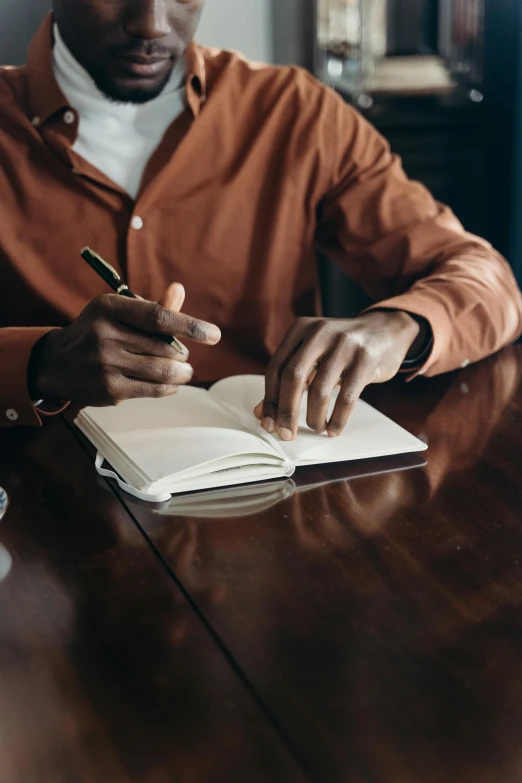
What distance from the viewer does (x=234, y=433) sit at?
106cm

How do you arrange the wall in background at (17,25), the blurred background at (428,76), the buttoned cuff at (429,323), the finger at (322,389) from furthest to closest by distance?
the blurred background at (428,76)
the wall in background at (17,25)
the buttoned cuff at (429,323)
the finger at (322,389)

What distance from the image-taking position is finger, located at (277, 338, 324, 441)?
108cm

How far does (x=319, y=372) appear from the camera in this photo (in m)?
1.11

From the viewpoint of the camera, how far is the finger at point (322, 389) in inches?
43.1

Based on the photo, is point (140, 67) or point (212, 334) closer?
point (212, 334)

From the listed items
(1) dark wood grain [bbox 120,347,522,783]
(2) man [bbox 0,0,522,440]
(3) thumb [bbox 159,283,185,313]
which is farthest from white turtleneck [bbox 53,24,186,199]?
(1) dark wood grain [bbox 120,347,522,783]

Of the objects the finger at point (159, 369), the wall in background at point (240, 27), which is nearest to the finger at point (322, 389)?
the finger at point (159, 369)

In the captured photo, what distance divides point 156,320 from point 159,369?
7 centimetres

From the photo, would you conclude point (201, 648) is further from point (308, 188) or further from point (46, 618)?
point (308, 188)

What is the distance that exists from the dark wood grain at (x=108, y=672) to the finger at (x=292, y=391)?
0.24 metres

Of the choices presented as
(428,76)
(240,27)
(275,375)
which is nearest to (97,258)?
(275,375)

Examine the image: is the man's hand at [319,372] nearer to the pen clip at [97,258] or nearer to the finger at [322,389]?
the finger at [322,389]

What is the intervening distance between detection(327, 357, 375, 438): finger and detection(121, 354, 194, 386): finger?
0.62 ft

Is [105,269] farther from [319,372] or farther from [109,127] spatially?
[109,127]
